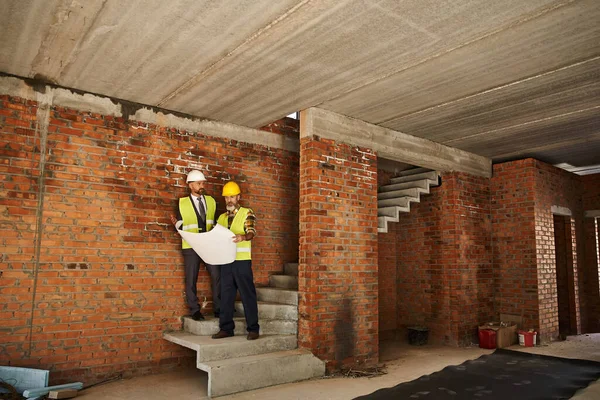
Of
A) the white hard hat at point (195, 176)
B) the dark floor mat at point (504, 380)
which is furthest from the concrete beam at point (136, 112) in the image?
the dark floor mat at point (504, 380)

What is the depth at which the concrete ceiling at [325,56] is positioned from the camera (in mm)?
3570

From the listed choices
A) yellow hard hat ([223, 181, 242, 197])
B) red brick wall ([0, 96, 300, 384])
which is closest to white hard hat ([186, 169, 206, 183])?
red brick wall ([0, 96, 300, 384])

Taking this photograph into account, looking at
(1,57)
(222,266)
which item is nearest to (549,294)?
(222,266)

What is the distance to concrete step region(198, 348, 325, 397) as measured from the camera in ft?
14.9

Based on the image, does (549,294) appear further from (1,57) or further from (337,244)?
(1,57)

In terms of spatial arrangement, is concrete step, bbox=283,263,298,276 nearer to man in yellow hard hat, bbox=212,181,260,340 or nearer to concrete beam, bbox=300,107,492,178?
man in yellow hard hat, bbox=212,181,260,340

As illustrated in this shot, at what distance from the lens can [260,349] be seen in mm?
5145

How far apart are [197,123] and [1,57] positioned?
2295 millimetres

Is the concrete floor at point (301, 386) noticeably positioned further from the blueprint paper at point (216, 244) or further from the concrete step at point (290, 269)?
the concrete step at point (290, 269)

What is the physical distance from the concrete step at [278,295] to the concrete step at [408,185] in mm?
3338

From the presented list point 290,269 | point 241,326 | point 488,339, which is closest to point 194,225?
point 241,326

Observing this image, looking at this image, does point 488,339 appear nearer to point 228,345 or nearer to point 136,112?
point 228,345

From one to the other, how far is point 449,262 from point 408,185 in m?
1.53

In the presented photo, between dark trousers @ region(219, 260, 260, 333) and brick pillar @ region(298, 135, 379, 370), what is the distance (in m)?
0.71
